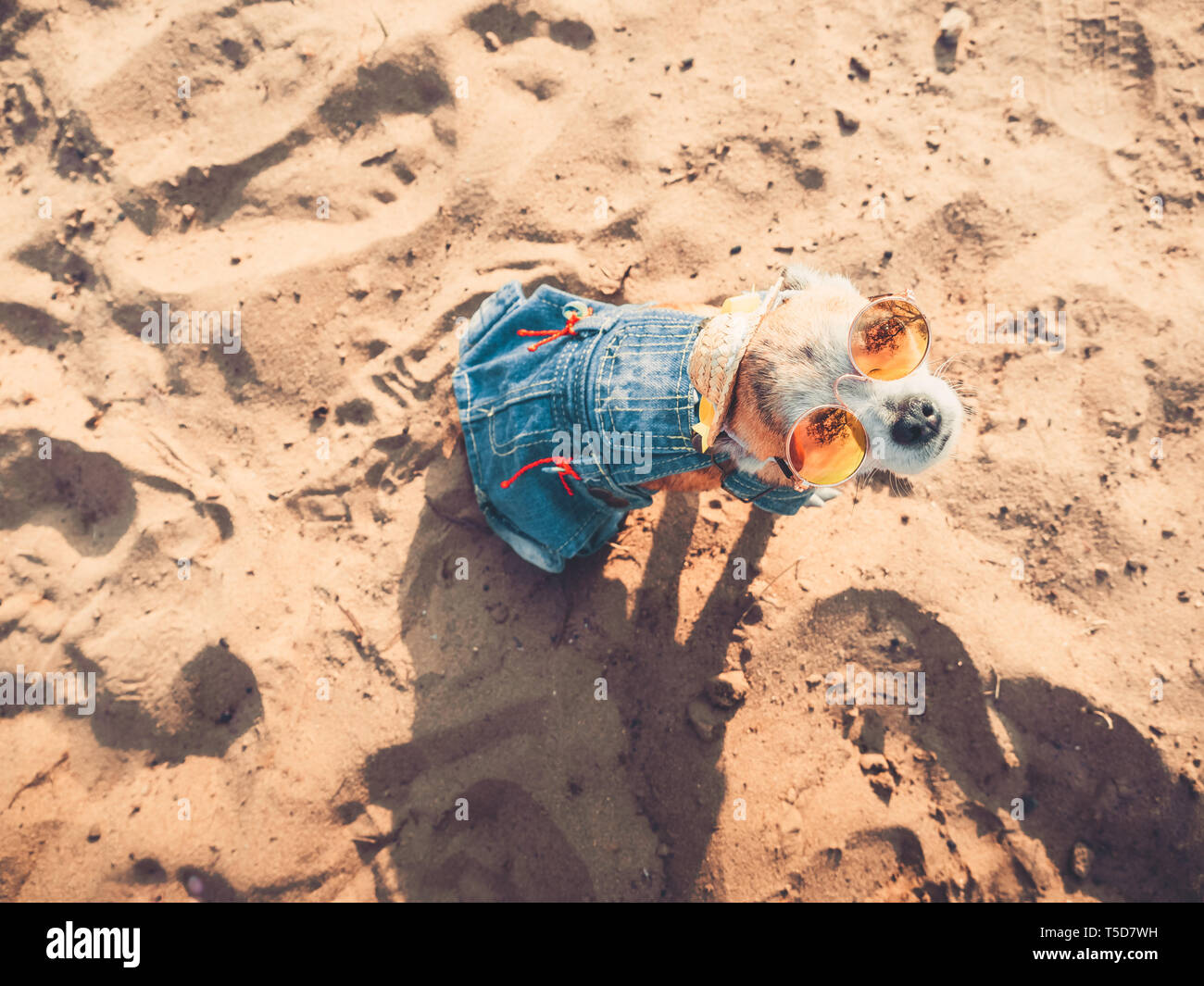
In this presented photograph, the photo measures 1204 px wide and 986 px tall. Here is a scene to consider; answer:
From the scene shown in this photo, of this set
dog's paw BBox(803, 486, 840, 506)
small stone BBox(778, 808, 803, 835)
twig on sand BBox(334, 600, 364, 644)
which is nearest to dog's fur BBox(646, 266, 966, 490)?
dog's paw BBox(803, 486, 840, 506)

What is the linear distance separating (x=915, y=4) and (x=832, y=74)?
69 cm

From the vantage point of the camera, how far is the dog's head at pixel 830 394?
7.13ft

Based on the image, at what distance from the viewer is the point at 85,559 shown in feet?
12.0

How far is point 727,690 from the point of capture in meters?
3.56

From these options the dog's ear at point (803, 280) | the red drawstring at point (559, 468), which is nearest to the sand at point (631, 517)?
the red drawstring at point (559, 468)

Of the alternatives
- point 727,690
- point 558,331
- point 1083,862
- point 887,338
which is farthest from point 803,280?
point 1083,862

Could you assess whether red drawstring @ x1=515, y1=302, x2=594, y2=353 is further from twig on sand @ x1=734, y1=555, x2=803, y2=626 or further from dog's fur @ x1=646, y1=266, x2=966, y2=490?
twig on sand @ x1=734, y1=555, x2=803, y2=626

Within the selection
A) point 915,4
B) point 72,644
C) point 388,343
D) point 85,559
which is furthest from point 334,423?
point 915,4

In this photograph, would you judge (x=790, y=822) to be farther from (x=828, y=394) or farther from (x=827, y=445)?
(x=828, y=394)

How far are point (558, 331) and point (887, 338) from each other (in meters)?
1.55

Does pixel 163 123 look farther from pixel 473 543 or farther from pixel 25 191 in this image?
pixel 473 543

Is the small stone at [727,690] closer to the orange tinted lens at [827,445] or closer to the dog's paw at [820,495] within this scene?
the dog's paw at [820,495]

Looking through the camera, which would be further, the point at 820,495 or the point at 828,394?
the point at 820,495

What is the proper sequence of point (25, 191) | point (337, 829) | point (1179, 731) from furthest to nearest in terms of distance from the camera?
point (25, 191) < point (337, 829) < point (1179, 731)
